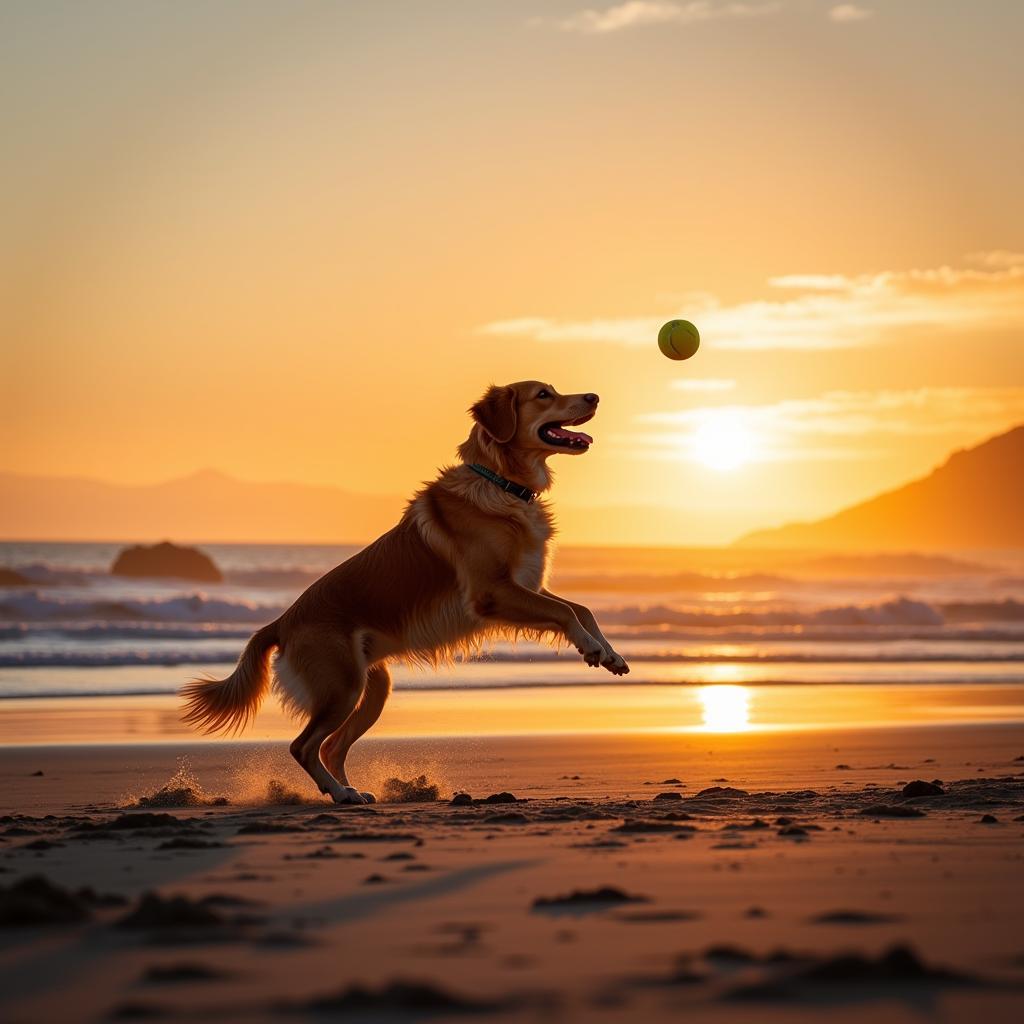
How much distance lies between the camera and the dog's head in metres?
8.41

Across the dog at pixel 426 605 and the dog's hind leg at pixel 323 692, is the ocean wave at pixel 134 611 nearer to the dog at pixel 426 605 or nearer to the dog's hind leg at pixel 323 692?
the dog at pixel 426 605

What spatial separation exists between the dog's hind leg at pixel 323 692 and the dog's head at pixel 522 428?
1.50m

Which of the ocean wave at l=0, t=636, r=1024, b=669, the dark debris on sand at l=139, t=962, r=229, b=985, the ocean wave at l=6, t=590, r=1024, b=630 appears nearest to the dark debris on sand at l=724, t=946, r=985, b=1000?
the dark debris on sand at l=139, t=962, r=229, b=985

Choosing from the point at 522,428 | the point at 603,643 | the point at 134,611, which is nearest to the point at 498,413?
the point at 522,428

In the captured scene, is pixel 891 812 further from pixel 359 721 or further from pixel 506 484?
pixel 359 721

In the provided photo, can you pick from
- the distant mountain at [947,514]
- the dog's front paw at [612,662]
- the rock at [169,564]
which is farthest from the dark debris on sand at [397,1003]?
the distant mountain at [947,514]

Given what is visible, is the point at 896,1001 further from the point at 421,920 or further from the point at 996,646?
the point at 996,646

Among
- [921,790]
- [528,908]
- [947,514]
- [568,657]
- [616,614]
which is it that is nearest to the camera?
[528,908]

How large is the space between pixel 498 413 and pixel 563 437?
42 centimetres

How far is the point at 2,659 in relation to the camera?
18516 mm

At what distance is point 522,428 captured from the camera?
8422 mm

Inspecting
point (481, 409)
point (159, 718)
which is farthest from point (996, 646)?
point (481, 409)

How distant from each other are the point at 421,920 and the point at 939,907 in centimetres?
147

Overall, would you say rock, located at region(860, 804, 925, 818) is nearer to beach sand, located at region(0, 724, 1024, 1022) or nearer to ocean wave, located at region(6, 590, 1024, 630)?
beach sand, located at region(0, 724, 1024, 1022)
